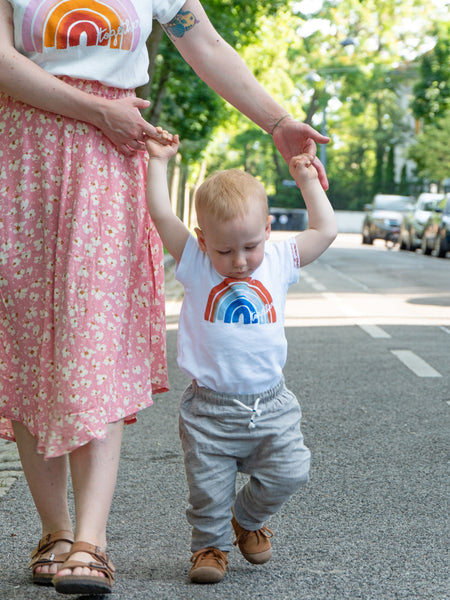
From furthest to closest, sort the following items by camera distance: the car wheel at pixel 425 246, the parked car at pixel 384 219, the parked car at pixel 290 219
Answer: the parked car at pixel 290 219
the parked car at pixel 384 219
the car wheel at pixel 425 246

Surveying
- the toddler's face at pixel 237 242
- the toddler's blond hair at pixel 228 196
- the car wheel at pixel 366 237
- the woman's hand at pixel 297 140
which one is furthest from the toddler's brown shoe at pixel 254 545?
the car wheel at pixel 366 237

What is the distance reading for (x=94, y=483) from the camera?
2816 millimetres

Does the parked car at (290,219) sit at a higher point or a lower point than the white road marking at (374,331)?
lower

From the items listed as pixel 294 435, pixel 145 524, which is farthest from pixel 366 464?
pixel 294 435

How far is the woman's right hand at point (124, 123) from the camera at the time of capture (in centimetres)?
283

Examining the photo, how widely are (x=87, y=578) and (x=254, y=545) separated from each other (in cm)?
59

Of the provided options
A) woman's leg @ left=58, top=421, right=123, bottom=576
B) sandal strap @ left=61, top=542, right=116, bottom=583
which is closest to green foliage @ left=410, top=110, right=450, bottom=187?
woman's leg @ left=58, top=421, right=123, bottom=576

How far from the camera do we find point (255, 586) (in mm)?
2920

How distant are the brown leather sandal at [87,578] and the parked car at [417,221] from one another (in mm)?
24577

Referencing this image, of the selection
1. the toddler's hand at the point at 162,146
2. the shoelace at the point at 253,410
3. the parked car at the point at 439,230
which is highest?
the toddler's hand at the point at 162,146

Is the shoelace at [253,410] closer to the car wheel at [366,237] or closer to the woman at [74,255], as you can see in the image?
the woman at [74,255]

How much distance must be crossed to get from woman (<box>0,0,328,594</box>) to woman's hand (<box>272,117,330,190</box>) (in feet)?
1.55

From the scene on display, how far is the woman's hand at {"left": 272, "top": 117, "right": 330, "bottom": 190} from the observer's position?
3.16m

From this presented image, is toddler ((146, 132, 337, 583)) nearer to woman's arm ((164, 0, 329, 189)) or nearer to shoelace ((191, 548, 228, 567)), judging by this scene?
shoelace ((191, 548, 228, 567))
